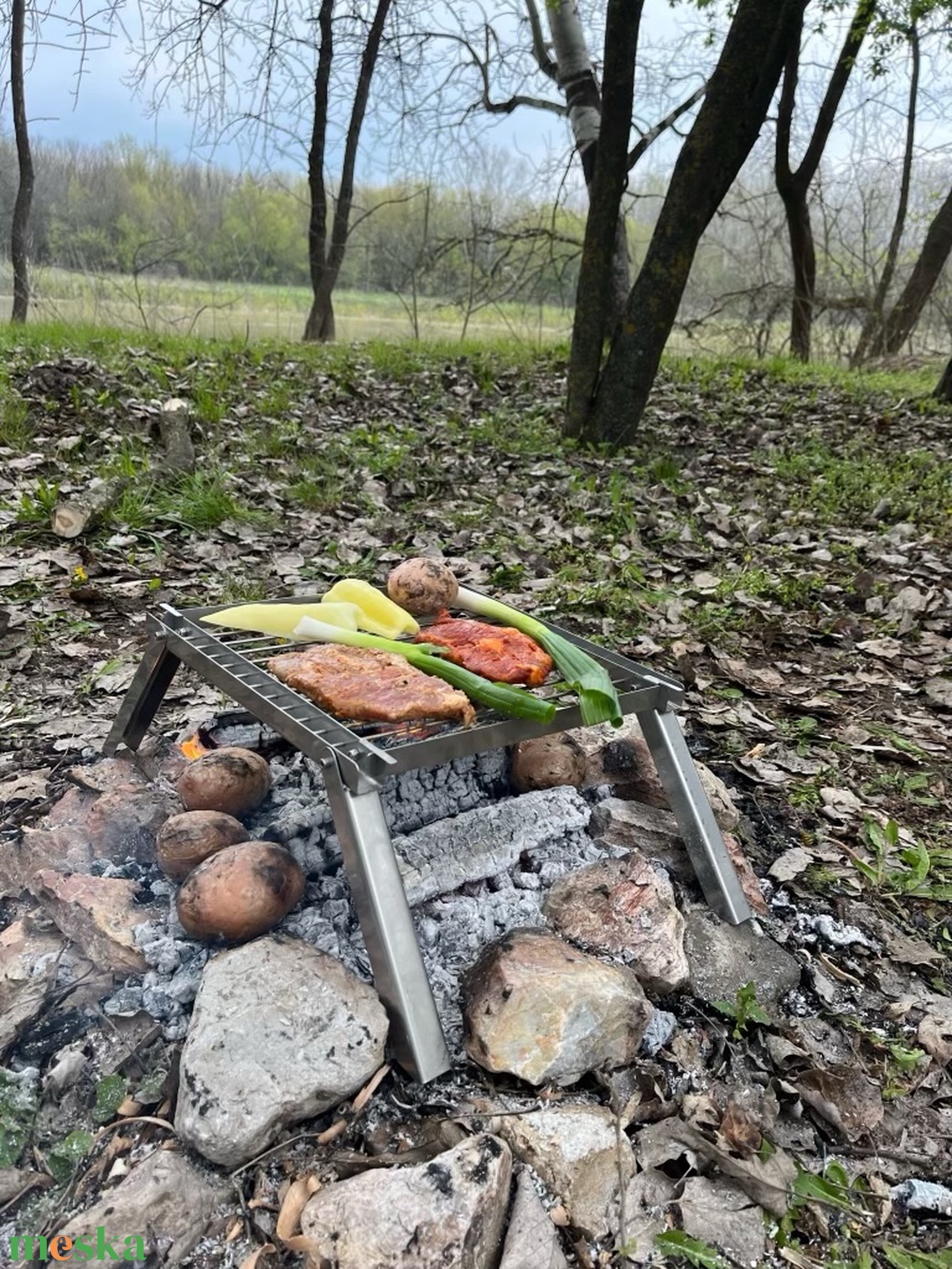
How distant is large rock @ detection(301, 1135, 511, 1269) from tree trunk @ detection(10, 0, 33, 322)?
1059 cm

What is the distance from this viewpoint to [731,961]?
2.07m

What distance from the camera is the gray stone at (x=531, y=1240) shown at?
4.55ft

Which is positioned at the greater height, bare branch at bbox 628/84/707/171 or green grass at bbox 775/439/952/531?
bare branch at bbox 628/84/707/171

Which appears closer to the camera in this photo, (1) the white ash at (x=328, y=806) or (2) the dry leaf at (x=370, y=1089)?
(2) the dry leaf at (x=370, y=1089)

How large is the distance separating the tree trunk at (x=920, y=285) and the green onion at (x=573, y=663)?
10.8 metres

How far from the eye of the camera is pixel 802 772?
291 centimetres

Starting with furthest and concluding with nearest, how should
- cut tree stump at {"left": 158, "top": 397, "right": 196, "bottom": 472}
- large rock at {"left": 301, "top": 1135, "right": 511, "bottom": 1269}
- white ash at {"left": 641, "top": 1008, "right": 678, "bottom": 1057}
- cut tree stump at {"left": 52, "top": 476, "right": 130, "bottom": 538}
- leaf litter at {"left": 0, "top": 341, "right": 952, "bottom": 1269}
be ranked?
cut tree stump at {"left": 158, "top": 397, "right": 196, "bottom": 472} → cut tree stump at {"left": 52, "top": 476, "right": 130, "bottom": 538} → white ash at {"left": 641, "top": 1008, "right": 678, "bottom": 1057} → leaf litter at {"left": 0, "top": 341, "right": 952, "bottom": 1269} → large rock at {"left": 301, "top": 1135, "right": 511, "bottom": 1269}

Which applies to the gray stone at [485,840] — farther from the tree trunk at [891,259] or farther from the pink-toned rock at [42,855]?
the tree trunk at [891,259]

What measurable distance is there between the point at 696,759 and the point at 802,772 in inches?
13.5

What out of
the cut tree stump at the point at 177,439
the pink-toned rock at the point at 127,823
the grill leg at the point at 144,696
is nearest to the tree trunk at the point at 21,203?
the cut tree stump at the point at 177,439

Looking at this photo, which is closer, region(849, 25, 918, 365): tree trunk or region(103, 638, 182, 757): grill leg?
region(103, 638, 182, 757): grill leg

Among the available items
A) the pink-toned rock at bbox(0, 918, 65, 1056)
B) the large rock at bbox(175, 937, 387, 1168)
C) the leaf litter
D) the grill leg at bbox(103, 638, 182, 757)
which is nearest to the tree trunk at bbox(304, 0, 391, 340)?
the leaf litter

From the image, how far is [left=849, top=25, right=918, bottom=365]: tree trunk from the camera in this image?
1227 cm

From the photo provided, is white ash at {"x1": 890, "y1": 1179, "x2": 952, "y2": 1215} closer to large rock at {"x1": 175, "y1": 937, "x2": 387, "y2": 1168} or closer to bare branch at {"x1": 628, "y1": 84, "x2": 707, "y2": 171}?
large rock at {"x1": 175, "y1": 937, "x2": 387, "y2": 1168}
